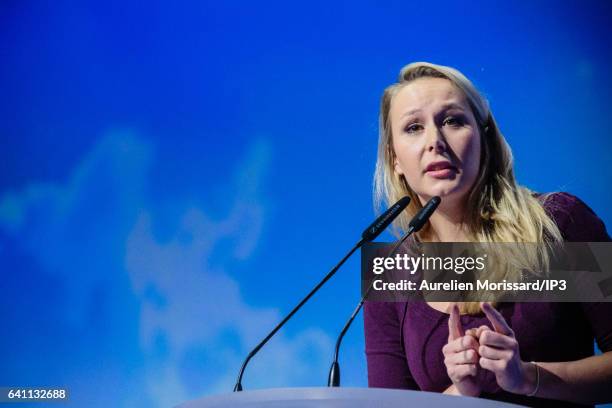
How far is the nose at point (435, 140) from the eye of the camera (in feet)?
6.52

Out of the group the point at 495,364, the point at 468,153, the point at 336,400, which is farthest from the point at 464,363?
the point at 336,400

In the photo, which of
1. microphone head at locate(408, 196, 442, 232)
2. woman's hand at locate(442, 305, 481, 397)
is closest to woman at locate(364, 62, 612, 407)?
woman's hand at locate(442, 305, 481, 397)

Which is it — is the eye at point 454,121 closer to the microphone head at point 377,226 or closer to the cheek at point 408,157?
the cheek at point 408,157

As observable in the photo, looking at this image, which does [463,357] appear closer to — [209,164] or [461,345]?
[461,345]

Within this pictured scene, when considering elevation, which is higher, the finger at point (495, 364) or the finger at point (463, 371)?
the finger at point (495, 364)

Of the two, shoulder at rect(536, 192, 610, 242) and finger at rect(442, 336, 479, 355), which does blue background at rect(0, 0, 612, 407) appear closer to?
shoulder at rect(536, 192, 610, 242)

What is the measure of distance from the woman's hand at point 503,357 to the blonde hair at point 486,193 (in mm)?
279

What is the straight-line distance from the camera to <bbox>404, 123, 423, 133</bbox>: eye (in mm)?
2021

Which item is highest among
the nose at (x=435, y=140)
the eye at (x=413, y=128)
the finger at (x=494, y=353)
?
the eye at (x=413, y=128)

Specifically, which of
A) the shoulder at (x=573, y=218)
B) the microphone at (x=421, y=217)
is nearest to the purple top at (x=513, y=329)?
the shoulder at (x=573, y=218)

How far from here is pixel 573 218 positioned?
1.91 metres

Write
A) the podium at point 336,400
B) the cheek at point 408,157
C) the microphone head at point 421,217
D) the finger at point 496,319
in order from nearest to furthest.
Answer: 1. the podium at point 336,400
2. the finger at point 496,319
3. the microphone head at point 421,217
4. the cheek at point 408,157

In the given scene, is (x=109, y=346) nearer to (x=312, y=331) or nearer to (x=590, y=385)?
(x=312, y=331)

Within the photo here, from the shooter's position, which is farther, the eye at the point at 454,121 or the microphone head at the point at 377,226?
the eye at the point at 454,121
